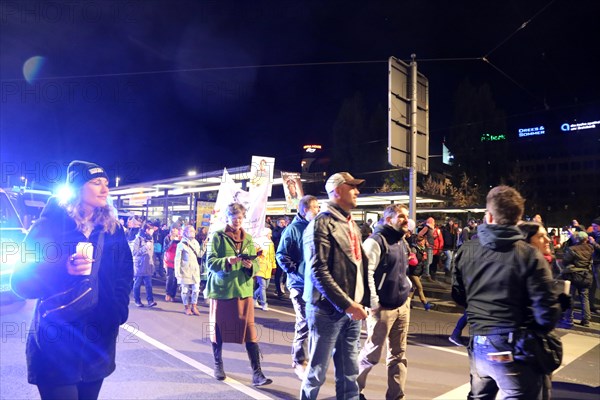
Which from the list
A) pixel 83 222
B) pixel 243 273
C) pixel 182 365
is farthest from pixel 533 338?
pixel 182 365

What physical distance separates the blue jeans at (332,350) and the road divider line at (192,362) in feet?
4.66

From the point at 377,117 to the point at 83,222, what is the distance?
48.8m

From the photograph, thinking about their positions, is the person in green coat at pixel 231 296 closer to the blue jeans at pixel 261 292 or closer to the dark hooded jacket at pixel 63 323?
the dark hooded jacket at pixel 63 323

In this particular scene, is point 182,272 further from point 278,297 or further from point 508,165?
point 508,165

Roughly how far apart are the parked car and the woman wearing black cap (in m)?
5.34

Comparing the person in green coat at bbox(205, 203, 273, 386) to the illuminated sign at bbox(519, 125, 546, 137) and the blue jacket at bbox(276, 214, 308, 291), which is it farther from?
the illuminated sign at bbox(519, 125, 546, 137)

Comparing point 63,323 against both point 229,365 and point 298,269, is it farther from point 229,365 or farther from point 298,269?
point 229,365

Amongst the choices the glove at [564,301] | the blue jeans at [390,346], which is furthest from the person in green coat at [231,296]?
the glove at [564,301]

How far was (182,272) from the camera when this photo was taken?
9.37 meters

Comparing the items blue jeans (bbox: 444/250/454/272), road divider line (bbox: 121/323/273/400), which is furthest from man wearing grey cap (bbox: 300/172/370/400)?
blue jeans (bbox: 444/250/454/272)

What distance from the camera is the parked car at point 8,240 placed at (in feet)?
26.2

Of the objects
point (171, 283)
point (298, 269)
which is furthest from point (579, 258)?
point (171, 283)

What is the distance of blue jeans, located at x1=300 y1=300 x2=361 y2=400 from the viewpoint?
11.3 ft

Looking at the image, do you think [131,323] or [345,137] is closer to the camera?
[131,323]
